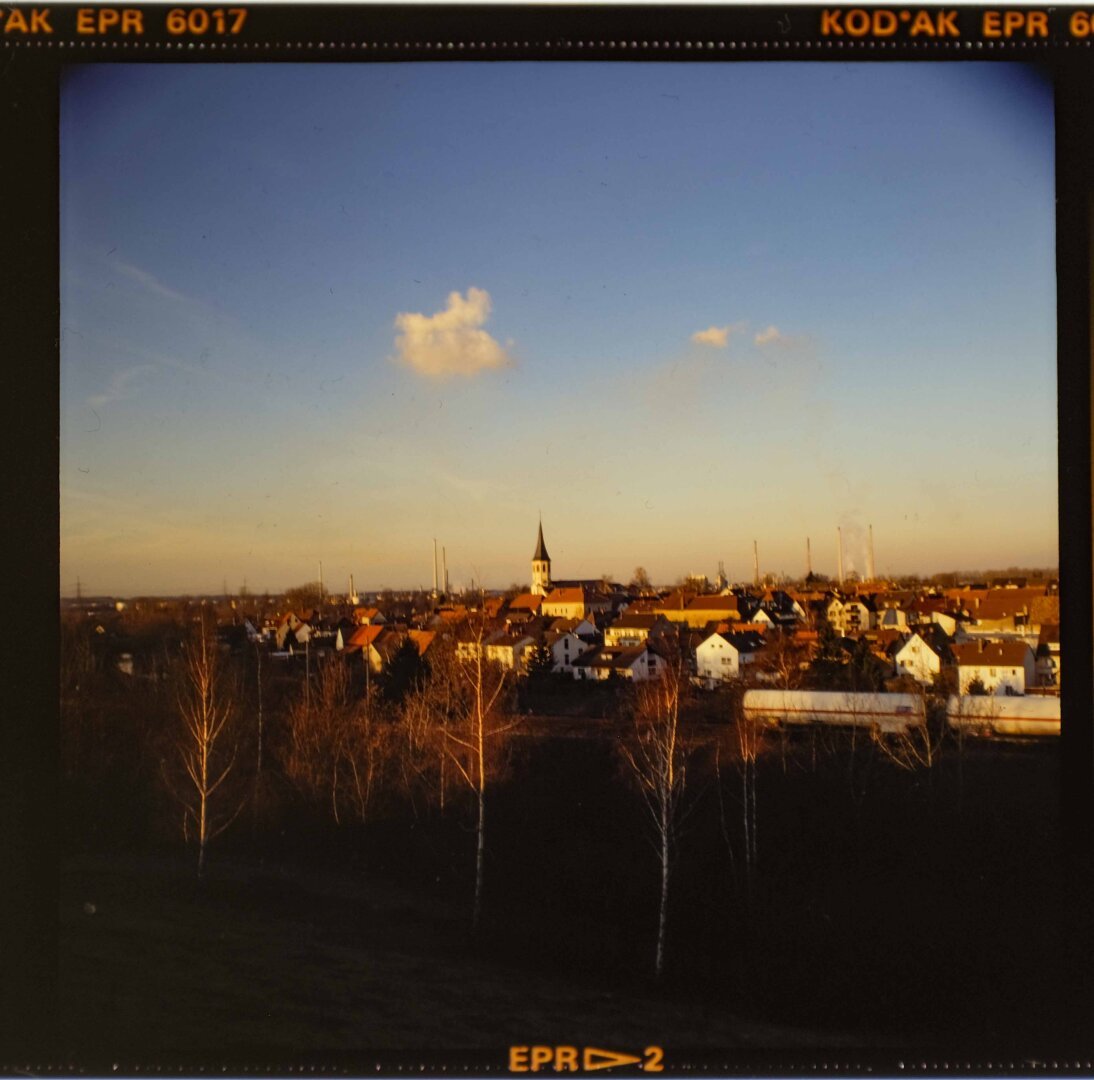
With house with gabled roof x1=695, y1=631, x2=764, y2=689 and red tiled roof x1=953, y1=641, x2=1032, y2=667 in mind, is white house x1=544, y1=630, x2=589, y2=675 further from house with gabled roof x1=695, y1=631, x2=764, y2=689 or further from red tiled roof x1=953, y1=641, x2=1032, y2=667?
red tiled roof x1=953, y1=641, x2=1032, y2=667

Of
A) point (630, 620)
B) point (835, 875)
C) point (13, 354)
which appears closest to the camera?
point (13, 354)

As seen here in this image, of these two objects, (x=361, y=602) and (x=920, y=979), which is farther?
(x=361, y=602)

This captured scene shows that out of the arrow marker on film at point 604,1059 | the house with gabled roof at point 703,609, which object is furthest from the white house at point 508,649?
the arrow marker on film at point 604,1059

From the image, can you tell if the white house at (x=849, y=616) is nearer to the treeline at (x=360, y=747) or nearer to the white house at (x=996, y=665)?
the treeline at (x=360, y=747)

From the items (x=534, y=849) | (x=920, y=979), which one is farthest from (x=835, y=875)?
(x=534, y=849)

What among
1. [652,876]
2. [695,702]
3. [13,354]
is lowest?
[652,876]

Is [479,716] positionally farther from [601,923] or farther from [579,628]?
[601,923]

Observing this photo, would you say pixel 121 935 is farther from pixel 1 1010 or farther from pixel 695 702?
pixel 695 702
